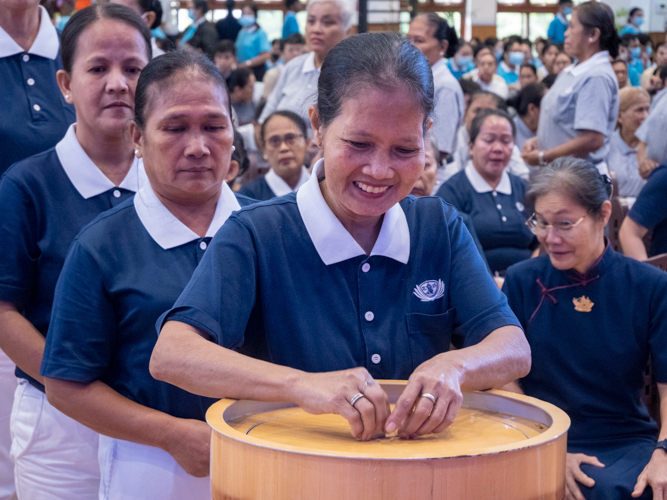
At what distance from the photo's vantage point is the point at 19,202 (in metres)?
1.76

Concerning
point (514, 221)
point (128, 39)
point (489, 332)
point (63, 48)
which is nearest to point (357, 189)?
point (489, 332)

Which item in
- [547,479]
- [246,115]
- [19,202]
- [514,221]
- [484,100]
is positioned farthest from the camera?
[246,115]

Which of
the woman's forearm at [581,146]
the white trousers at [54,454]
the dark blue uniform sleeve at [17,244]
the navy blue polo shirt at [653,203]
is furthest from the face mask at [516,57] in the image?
the white trousers at [54,454]

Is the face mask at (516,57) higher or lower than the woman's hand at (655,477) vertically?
higher

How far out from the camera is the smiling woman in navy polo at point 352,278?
1.16m

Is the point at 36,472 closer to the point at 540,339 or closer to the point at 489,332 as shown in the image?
the point at 489,332

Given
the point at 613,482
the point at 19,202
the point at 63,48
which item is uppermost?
the point at 63,48

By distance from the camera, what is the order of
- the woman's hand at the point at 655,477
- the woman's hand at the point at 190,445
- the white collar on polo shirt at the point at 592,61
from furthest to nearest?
the white collar on polo shirt at the point at 592,61 → the woman's hand at the point at 655,477 → the woman's hand at the point at 190,445

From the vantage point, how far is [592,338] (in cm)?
230

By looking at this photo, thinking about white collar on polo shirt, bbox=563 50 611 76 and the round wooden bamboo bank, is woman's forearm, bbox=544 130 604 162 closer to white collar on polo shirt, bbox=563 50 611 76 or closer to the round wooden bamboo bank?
white collar on polo shirt, bbox=563 50 611 76

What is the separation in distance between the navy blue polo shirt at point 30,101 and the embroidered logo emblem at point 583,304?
1662 millimetres

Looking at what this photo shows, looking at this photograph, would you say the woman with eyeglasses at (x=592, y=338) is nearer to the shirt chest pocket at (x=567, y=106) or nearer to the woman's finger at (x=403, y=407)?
the woman's finger at (x=403, y=407)

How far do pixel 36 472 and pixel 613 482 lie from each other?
1517mm

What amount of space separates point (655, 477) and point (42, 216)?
5.50 ft
